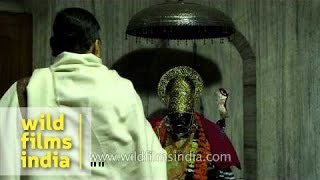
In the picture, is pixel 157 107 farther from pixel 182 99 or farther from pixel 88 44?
pixel 88 44

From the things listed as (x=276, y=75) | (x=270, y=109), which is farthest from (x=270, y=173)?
(x=276, y=75)

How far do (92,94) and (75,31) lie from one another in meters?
0.20

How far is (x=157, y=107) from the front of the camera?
2.88m

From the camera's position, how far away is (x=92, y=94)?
1.49 meters

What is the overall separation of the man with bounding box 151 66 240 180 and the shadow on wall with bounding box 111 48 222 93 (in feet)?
1.27

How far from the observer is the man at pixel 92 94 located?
147cm

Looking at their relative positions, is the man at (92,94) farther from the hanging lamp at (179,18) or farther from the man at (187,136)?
the man at (187,136)

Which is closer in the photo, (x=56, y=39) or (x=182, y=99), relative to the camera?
(x=56, y=39)

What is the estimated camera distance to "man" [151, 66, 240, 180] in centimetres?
242

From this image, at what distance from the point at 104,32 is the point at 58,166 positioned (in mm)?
1358

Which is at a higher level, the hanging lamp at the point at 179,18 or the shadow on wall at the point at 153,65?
the hanging lamp at the point at 179,18

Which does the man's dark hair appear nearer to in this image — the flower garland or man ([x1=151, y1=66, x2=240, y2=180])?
man ([x1=151, y1=66, x2=240, y2=180])

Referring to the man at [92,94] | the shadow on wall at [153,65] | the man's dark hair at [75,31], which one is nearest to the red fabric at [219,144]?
the shadow on wall at [153,65]

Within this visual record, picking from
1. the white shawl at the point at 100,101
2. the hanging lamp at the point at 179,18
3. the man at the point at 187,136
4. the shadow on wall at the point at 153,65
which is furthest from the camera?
the shadow on wall at the point at 153,65
